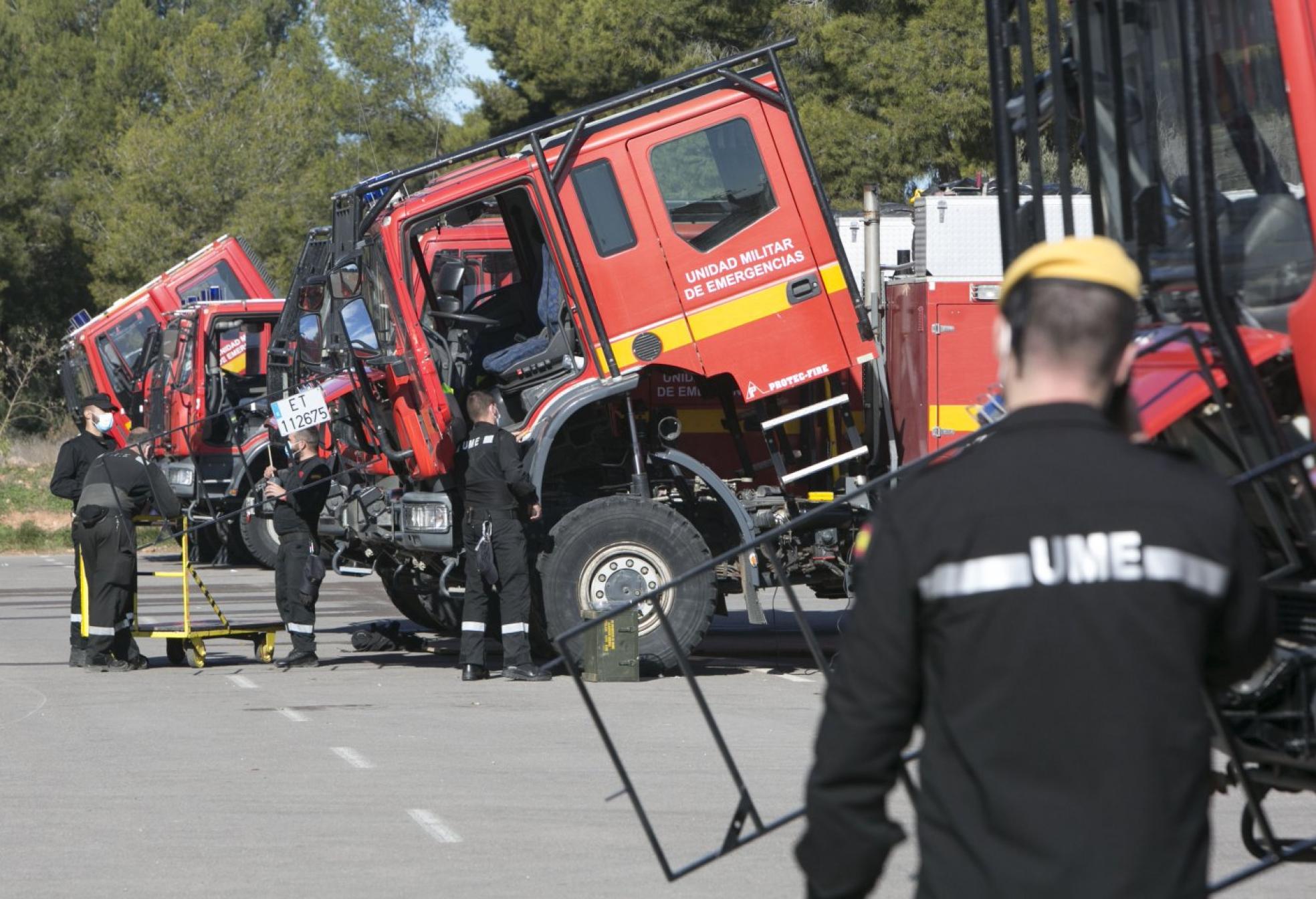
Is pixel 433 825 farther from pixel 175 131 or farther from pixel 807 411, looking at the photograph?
pixel 175 131

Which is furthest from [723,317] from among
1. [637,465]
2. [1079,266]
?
[1079,266]

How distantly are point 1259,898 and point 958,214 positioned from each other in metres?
5.86

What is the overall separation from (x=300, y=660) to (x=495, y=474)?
2.23 meters

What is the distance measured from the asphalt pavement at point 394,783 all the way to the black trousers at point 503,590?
0.25 meters

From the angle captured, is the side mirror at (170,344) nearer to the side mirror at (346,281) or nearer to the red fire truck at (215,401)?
the red fire truck at (215,401)

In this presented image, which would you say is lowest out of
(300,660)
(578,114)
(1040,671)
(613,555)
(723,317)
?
(300,660)

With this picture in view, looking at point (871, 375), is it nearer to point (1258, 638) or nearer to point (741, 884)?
point (741, 884)

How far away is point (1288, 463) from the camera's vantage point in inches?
160

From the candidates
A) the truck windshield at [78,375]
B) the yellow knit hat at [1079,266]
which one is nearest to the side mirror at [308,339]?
the truck windshield at [78,375]

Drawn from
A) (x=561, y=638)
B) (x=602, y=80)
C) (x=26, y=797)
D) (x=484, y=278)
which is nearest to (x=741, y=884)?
(x=561, y=638)

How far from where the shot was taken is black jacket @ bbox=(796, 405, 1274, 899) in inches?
99.7

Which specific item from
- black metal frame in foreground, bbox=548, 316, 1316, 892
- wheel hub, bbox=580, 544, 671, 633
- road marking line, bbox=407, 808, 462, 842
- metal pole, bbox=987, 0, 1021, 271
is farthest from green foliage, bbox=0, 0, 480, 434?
black metal frame in foreground, bbox=548, 316, 1316, 892

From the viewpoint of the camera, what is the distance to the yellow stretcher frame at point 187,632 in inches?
457

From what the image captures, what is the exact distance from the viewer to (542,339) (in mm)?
11328
